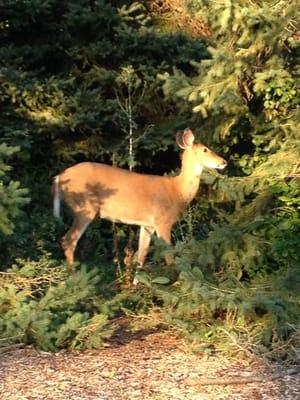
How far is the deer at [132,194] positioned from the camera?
9.17 metres

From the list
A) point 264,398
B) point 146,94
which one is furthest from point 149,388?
point 146,94

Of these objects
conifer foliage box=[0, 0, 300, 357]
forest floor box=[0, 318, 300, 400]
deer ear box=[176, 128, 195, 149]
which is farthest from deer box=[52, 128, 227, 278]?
forest floor box=[0, 318, 300, 400]

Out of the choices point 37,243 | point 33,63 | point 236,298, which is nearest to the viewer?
point 236,298

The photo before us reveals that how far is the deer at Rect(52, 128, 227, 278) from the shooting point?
917 cm

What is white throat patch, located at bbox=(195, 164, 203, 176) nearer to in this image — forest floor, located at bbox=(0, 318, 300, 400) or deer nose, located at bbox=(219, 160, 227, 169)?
deer nose, located at bbox=(219, 160, 227, 169)

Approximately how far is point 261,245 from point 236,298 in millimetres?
1116

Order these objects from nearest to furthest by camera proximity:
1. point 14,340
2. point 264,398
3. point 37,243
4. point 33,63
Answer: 1. point 264,398
2. point 14,340
3. point 37,243
4. point 33,63

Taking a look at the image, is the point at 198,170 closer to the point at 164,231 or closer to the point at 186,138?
A: the point at 186,138

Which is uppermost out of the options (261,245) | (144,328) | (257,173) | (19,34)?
(19,34)

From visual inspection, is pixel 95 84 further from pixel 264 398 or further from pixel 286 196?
pixel 264 398

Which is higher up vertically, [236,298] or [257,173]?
[257,173]

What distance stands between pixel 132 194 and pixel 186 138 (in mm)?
874

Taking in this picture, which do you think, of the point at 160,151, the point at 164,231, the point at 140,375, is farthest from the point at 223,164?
the point at 140,375

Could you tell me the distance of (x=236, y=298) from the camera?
6352 mm
